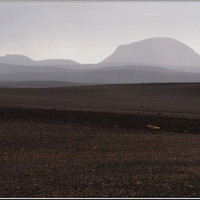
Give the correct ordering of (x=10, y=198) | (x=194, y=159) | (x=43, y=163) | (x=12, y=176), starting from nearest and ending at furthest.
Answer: (x=10, y=198) → (x=12, y=176) → (x=43, y=163) → (x=194, y=159)

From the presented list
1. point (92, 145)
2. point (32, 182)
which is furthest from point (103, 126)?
point (32, 182)

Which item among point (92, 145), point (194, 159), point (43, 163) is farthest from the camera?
point (92, 145)

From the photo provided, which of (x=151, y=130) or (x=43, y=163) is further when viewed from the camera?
(x=151, y=130)

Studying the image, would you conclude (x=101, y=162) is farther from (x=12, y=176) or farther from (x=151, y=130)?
(x=151, y=130)

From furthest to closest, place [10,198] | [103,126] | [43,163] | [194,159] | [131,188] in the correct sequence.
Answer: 1. [103,126]
2. [194,159]
3. [43,163]
4. [131,188]
5. [10,198]

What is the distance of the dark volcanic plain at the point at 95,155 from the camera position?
18.1ft

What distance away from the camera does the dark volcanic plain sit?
217 inches

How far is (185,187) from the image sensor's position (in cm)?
565

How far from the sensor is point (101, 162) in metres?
7.41

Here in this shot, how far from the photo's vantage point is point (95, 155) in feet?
26.6

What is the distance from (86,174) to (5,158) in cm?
243

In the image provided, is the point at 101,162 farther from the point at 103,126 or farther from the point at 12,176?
the point at 103,126

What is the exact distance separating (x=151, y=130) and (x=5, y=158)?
654 centimetres

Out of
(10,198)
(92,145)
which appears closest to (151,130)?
(92,145)
